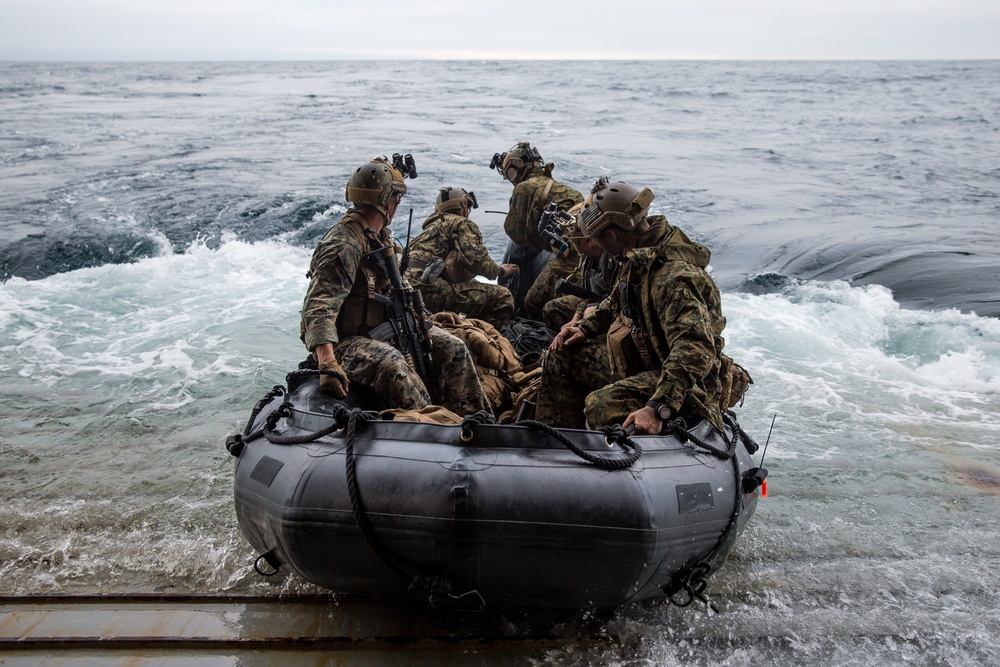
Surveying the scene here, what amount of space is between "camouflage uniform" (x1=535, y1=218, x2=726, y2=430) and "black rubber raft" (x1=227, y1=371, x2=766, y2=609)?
253 millimetres

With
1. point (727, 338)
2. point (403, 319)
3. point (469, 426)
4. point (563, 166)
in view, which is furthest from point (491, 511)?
point (563, 166)

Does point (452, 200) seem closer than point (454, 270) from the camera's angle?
No

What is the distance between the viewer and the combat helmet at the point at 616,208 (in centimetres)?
394

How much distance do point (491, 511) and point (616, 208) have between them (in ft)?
5.08

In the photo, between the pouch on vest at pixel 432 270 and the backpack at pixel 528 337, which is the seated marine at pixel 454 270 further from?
the backpack at pixel 528 337

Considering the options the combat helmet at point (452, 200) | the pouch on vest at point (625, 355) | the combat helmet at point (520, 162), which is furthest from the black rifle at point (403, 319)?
the combat helmet at point (520, 162)

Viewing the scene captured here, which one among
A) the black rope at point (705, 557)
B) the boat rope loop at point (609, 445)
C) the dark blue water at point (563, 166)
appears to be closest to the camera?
the boat rope loop at point (609, 445)

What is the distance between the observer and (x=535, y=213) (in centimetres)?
708

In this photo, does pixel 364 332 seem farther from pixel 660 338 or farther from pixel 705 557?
pixel 705 557

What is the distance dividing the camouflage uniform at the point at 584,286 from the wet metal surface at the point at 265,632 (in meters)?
1.83

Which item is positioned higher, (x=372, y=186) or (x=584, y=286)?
(x=372, y=186)

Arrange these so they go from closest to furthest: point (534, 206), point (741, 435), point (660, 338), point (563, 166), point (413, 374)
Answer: point (660, 338) → point (741, 435) → point (413, 374) → point (534, 206) → point (563, 166)

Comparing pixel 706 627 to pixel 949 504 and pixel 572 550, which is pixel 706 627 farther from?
pixel 949 504

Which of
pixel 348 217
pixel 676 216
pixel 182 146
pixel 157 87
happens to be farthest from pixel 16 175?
pixel 157 87
